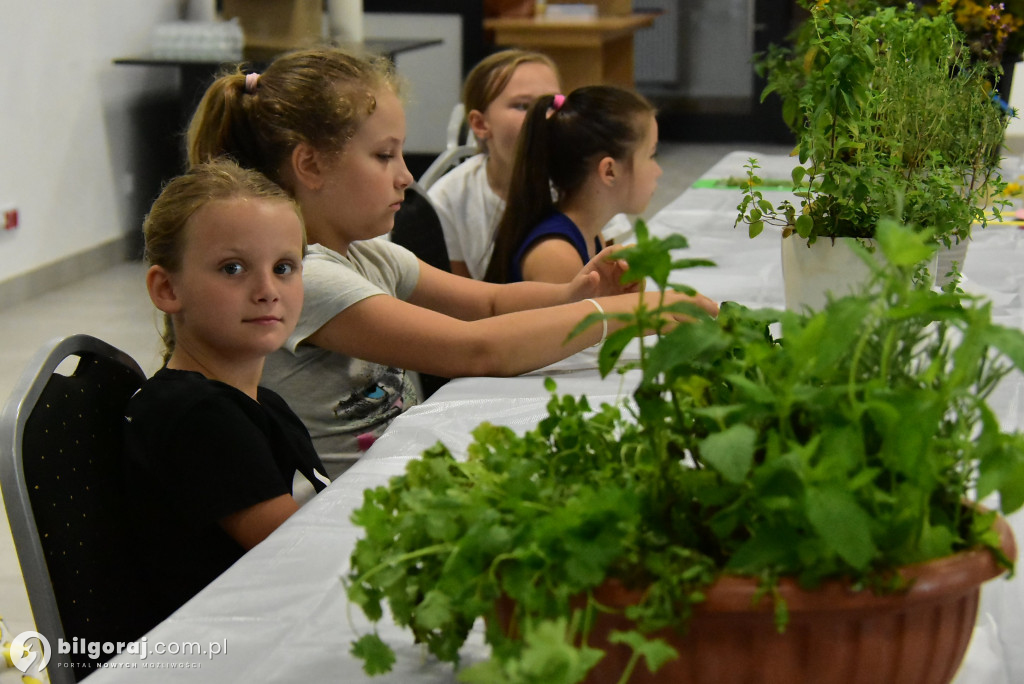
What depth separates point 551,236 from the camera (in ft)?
6.59

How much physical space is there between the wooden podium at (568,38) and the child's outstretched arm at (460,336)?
5.76 meters

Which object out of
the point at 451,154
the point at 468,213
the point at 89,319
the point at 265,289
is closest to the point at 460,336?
the point at 265,289

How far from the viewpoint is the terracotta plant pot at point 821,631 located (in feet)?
1.86

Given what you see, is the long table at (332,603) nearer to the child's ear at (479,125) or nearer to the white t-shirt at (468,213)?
the white t-shirt at (468,213)

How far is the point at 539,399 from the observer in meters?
1.32

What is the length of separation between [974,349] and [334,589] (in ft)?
1.69

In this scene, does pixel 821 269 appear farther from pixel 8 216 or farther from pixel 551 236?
pixel 8 216

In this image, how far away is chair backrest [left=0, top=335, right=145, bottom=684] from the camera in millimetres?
1030

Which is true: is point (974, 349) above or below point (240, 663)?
above

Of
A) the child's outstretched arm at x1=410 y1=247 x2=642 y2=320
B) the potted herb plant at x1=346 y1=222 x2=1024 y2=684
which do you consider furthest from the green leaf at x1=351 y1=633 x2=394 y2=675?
the child's outstretched arm at x1=410 y1=247 x2=642 y2=320

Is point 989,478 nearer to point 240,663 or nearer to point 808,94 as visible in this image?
point 240,663

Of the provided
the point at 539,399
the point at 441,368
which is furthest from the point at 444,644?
the point at 441,368

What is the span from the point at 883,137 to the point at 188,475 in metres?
0.94

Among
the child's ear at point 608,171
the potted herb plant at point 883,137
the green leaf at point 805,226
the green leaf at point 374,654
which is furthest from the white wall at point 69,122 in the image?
the green leaf at point 374,654
